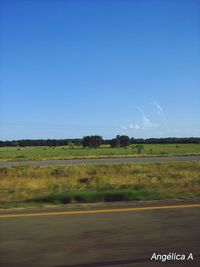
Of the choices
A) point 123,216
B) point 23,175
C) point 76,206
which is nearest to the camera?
point 123,216

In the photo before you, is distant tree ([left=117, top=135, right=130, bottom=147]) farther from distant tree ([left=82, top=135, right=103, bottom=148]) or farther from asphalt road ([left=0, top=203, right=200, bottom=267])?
asphalt road ([left=0, top=203, right=200, bottom=267])

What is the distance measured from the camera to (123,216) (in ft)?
25.6

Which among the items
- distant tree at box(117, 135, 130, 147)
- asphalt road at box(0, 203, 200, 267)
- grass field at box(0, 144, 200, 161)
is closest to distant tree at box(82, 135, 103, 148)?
distant tree at box(117, 135, 130, 147)

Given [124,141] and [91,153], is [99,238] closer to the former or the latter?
[91,153]

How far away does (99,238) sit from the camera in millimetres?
6219

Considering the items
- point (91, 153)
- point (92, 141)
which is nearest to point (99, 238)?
point (91, 153)

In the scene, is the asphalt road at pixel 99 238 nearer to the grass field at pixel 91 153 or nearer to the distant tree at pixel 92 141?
the grass field at pixel 91 153

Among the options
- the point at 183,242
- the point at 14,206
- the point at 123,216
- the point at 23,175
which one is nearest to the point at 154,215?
the point at 123,216

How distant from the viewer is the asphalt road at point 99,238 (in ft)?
17.1

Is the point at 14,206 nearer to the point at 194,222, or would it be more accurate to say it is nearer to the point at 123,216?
the point at 123,216

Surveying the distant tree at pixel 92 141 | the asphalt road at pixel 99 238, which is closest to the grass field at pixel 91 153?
the distant tree at pixel 92 141

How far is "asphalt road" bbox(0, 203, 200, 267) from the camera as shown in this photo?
5223 millimetres

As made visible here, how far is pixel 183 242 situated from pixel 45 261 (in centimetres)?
187

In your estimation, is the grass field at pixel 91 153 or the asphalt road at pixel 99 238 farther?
the grass field at pixel 91 153
